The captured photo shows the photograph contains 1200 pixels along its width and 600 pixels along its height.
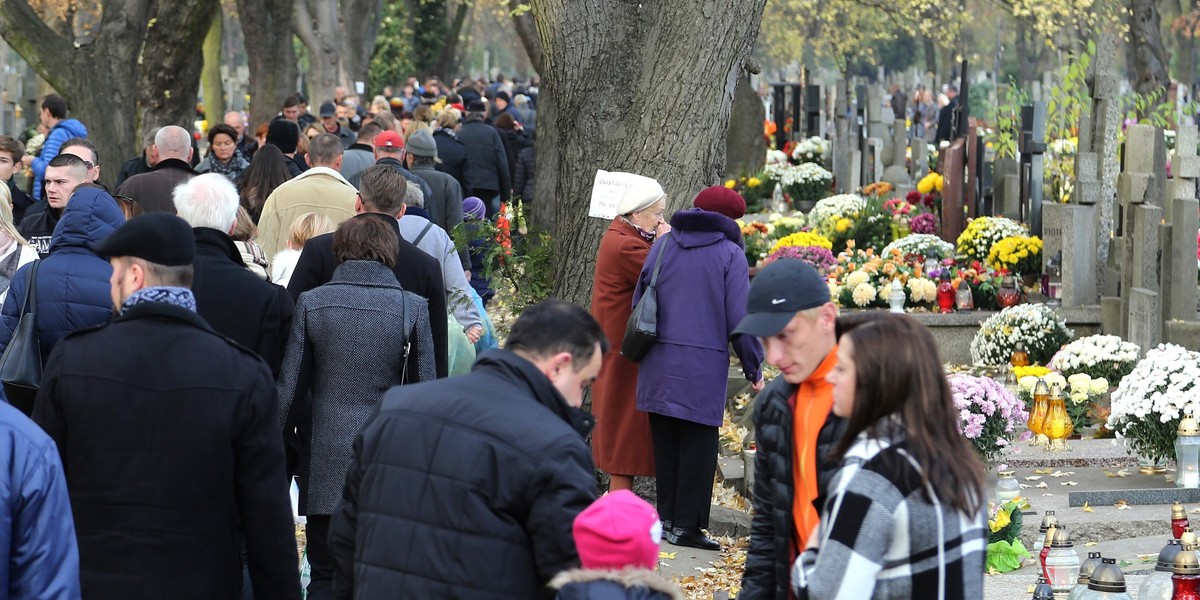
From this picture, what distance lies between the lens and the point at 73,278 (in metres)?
6.08

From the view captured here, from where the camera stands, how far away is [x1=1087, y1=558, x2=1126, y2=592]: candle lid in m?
5.23

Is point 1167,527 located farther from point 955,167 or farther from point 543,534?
point 955,167

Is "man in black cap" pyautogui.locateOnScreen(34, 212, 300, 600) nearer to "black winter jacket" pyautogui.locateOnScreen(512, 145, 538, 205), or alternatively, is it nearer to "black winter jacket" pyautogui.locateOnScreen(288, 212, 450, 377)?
"black winter jacket" pyautogui.locateOnScreen(288, 212, 450, 377)

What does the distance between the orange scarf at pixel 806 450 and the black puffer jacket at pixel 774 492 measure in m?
0.01

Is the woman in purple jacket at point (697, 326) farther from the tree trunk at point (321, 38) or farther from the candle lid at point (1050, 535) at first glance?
the tree trunk at point (321, 38)

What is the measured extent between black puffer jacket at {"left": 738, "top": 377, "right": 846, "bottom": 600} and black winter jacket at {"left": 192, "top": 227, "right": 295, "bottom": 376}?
2.48 m

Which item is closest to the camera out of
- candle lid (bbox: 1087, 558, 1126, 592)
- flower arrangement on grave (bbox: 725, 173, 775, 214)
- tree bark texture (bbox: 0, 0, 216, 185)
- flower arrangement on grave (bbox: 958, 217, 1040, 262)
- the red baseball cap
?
candle lid (bbox: 1087, 558, 1126, 592)

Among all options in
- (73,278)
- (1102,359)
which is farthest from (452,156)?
(73,278)

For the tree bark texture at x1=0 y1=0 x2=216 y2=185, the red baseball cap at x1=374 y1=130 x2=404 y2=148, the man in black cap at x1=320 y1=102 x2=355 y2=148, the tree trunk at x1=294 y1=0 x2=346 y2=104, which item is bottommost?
the red baseball cap at x1=374 y1=130 x2=404 y2=148

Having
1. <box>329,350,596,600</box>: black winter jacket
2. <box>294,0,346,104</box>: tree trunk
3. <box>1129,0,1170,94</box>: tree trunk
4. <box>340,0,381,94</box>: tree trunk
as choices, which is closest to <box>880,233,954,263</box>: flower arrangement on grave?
<box>329,350,596,600</box>: black winter jacket

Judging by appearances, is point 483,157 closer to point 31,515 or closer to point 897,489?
point 31,515

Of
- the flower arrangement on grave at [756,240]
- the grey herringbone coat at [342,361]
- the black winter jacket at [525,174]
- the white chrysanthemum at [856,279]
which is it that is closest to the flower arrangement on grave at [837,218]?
the flower arrangement on grave at [756,240]

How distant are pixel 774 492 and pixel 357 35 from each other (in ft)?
107

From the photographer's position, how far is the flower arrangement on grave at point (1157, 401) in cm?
827
